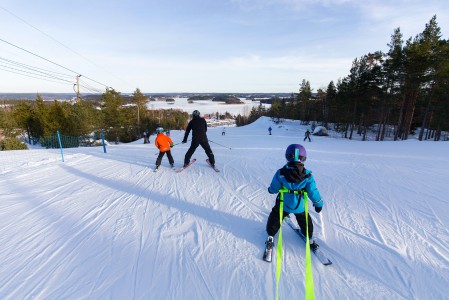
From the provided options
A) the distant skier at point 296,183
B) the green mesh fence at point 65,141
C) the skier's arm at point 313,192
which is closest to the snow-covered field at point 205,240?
the distant skier at point 296,183

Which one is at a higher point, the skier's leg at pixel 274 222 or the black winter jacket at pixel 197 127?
the black winter jacket at pixel 197 127

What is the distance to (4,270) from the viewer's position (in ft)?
8.88

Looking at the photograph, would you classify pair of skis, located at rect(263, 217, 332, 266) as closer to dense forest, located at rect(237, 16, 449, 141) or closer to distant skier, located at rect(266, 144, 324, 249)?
distant skier, located at rect(266, 144, 324, 249)

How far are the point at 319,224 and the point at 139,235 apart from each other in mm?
3149

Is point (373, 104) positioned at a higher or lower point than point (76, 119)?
higher

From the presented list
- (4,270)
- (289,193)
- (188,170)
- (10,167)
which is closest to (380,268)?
(289,193)

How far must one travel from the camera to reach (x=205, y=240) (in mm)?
3240

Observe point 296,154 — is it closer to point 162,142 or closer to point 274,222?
point 274,222

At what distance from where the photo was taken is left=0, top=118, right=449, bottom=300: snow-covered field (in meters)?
2.42

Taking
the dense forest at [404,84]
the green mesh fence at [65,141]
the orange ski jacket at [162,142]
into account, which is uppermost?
the dense forest at [404,84]

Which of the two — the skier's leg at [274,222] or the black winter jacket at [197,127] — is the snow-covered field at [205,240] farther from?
the black winter jacket at [197,127]

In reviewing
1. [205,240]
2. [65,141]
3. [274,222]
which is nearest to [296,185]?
[274,222]

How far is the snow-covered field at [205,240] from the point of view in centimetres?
242

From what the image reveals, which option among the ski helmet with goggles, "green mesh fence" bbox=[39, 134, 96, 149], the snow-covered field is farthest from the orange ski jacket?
"green mesh fence" bbox=[39, 134, 96, 149]
